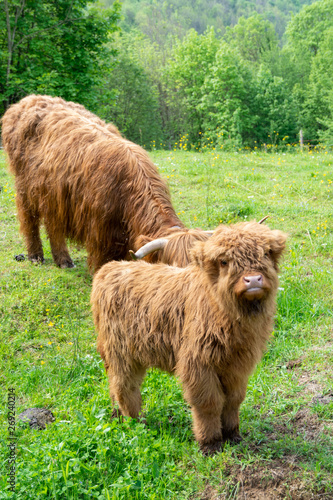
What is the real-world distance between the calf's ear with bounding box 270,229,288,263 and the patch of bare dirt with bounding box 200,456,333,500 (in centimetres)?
121

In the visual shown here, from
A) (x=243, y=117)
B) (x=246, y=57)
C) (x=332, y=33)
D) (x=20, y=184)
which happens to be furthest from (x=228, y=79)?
(x=20, y=184)

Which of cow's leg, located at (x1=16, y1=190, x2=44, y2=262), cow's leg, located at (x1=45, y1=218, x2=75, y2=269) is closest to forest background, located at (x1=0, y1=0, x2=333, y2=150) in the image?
cow's leg, located at (x1=16, y1=190, x2=44, y2=262)

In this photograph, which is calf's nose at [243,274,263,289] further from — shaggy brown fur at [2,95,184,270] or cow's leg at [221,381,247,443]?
shaggy brown fur at [2,95,184,270]

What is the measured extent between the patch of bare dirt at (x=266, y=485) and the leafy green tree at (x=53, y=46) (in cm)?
1258

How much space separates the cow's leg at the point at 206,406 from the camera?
245cm

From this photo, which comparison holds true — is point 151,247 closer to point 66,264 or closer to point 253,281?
point 253,281

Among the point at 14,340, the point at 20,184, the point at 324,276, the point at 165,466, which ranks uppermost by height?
the point at 20,184

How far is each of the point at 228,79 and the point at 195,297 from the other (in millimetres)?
35005

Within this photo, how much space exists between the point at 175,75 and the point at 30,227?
33.5 m

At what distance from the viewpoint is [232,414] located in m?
2.70

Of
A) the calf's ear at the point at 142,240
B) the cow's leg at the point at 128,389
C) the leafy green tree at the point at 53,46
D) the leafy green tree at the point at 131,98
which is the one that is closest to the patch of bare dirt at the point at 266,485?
the cow's leg at the point at 128,389

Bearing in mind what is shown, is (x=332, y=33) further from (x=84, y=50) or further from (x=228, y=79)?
(x=84, y=50)

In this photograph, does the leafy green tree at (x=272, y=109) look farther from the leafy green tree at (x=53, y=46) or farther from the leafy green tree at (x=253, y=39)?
the leafy green tree at (x=53, y=46)

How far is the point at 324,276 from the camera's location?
192 inches
